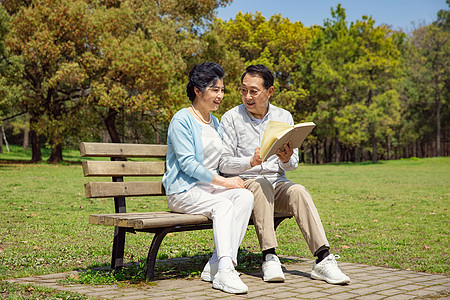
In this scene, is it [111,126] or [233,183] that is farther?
[111,126]

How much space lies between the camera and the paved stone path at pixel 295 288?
3.76 meters

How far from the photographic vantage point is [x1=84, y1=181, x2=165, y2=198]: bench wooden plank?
170 inches

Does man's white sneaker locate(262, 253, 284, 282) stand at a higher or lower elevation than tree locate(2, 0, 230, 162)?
lower

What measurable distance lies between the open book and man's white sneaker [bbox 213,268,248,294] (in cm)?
100

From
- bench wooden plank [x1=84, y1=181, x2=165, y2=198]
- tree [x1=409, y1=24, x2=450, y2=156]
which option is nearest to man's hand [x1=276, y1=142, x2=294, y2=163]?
bench wooden plank [x1=84, y1=181, x2=165, y2=198]

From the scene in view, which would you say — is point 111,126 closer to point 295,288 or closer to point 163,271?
point 163,271

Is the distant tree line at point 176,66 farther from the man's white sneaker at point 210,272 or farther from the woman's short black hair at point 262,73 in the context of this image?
the man's white sneaker at point 210,272

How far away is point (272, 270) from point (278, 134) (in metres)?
1.13

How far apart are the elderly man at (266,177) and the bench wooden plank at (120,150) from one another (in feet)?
2.20

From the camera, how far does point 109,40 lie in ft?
90.1

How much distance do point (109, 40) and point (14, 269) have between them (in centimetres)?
2409

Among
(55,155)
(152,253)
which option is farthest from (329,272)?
(55,155)

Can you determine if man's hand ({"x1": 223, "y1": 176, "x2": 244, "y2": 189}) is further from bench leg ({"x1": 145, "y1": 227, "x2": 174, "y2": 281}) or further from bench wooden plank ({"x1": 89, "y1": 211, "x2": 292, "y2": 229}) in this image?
bench leg ({"x1": 145, "y1": 227, "x2": 174, "y2": 281})

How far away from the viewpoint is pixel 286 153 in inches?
182
